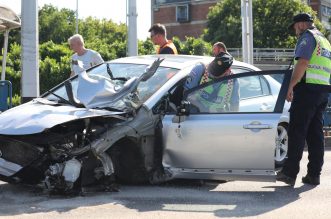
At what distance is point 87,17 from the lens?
8306 cm

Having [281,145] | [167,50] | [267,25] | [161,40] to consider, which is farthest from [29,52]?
[267,25]

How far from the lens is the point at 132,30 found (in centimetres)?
1103

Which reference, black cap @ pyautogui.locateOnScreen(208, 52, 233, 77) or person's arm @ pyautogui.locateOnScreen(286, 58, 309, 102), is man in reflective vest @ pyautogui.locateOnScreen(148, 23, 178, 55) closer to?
black cap @ pyautogui.locateOnScreen(208, 52, 233, 77)

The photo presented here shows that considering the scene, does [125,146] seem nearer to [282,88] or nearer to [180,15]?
[282,88]

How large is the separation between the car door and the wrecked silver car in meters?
0.01

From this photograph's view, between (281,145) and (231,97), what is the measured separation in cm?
91

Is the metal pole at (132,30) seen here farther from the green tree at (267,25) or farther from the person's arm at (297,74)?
the green tree at (267,25)

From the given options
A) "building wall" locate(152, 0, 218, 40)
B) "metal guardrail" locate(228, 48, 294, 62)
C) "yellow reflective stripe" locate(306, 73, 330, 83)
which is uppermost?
"building wall" locate(152, 0, 218, 40)

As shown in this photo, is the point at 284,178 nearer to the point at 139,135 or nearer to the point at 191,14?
the point at 139,135

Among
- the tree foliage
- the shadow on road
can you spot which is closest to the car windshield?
the shadow on road

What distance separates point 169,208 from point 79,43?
4019 millimetres

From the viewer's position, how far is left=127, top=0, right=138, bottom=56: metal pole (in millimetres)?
10988

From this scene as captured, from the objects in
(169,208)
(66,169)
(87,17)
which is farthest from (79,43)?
(87,17)

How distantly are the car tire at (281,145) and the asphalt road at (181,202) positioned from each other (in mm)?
295
